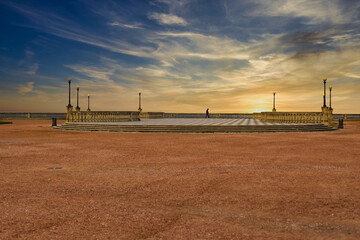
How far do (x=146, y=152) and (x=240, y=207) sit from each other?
7.44 metres

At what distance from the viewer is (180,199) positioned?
5.61 meters

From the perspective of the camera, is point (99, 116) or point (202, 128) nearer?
point (202, 128)

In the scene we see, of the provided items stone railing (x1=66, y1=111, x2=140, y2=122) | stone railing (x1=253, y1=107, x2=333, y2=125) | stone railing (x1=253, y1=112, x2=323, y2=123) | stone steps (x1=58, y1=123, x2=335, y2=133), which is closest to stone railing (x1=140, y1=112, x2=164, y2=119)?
stone railing (x1=66, y1=111, x2=140, y2=122)

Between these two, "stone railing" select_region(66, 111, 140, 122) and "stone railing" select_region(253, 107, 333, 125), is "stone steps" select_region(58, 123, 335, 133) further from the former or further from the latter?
"stone railing" select_region(66, 111, 140, 122)

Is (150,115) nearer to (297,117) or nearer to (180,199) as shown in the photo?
(297,117)

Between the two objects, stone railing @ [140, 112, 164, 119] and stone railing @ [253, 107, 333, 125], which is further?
stone railing @ [140, 112, 164, 119]

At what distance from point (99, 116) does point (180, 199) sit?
2896cm

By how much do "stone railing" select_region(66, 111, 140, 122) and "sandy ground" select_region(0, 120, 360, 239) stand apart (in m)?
22.2

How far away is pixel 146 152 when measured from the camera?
478 inches

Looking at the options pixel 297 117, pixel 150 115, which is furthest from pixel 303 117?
pixel 150 115

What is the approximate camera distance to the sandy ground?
13.6ft

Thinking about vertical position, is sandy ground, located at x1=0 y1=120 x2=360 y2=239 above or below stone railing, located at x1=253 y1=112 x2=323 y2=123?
below

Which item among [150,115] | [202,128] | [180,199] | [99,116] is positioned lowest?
[180,199]

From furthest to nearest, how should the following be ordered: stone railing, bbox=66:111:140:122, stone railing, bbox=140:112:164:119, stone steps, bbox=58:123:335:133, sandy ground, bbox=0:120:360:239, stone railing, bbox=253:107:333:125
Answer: stone railing, bbox=140:112:164:119 → stone railing, bbox=66:111:140:122 → stone railing, bbox=253:107:333:125 → stone steps, bbox=58:123:335:133 → sandy ground, bbox=0:120:360:239
